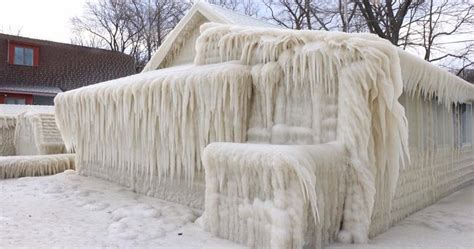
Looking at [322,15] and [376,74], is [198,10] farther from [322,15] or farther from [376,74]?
[322,15]

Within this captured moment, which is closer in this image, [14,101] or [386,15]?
[14,101]

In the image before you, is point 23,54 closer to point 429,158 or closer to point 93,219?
point 93,219

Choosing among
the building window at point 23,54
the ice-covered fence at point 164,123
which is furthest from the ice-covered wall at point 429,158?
the building window at point 23,54

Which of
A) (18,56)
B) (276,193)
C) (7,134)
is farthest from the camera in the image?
(18,56)

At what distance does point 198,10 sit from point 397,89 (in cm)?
607

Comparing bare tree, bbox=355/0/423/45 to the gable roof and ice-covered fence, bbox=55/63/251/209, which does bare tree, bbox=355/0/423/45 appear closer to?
the gable roof

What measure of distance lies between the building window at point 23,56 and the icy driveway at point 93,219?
11.5 metres

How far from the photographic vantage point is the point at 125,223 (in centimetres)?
459

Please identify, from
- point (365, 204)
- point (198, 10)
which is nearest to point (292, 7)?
point (198, 10)

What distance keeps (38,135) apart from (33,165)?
187 centimetres

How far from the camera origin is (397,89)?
12.9 ft

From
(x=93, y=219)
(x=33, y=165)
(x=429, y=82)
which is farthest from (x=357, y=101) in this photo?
(x=33, y=165)

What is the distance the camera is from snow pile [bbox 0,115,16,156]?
36.8 feet

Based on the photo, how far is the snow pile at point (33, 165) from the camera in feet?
28.2
